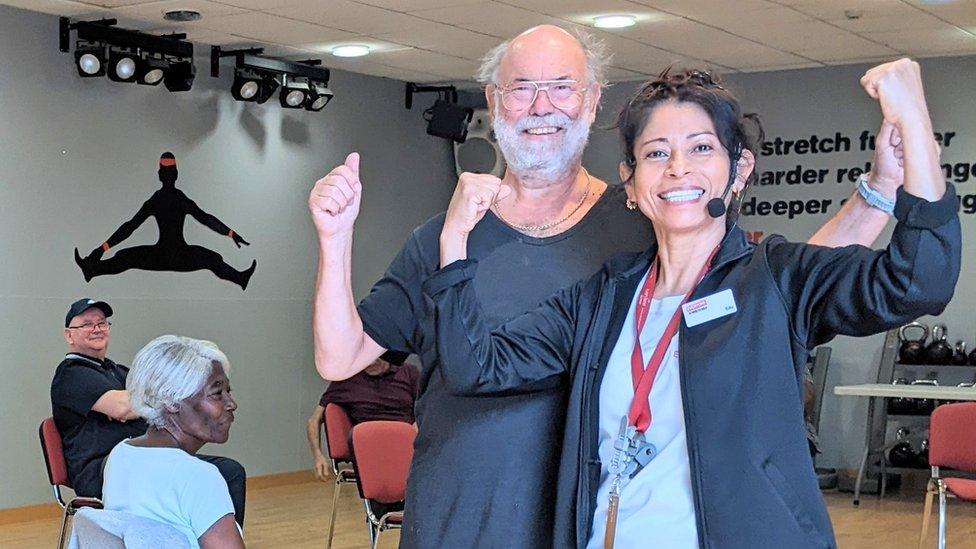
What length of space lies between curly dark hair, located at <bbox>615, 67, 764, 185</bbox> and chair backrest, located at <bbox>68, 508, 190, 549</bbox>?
1535 mm

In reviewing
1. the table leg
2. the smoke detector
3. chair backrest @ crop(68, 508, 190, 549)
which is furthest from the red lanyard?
the table leg

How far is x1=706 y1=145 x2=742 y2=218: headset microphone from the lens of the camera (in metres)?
1.81

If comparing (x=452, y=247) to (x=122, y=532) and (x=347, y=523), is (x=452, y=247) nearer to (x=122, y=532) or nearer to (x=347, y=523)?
(x=122, y=532)

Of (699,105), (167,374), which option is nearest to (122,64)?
(167,374)

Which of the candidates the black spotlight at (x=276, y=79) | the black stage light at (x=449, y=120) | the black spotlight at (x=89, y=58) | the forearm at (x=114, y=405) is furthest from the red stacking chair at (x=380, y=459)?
the black spotlight at (x=276, y=79)

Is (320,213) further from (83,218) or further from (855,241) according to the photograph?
(83,218)

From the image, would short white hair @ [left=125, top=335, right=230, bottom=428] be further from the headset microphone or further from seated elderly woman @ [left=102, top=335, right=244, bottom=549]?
the headset microphone

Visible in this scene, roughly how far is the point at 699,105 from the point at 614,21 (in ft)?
22.4

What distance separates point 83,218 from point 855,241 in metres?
7.73

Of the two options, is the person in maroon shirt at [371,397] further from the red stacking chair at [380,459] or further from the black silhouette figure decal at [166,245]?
the black silhouette figure decal at [166,245]

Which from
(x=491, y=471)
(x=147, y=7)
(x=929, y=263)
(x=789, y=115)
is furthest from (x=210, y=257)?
(x=929, y=263)

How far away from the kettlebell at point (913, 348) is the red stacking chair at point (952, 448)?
394 centimetres

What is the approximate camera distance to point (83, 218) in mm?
8883

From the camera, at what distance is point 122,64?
8.73 meters
